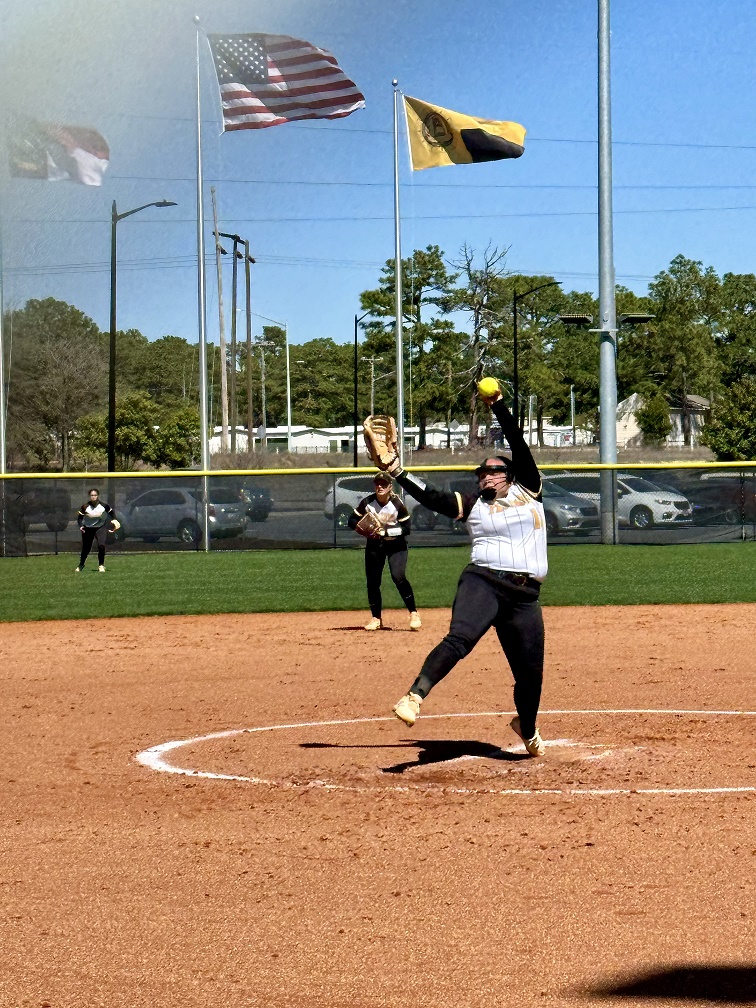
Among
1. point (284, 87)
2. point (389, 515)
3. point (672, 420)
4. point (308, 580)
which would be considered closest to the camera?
point (389, 515)

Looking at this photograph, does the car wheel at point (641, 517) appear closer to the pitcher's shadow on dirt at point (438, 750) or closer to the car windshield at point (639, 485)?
the car windshield at point (639, 485)

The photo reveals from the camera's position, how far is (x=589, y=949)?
4.47 m

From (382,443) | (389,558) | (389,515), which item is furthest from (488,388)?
(389,558)

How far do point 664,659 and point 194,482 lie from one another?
50.5 feet

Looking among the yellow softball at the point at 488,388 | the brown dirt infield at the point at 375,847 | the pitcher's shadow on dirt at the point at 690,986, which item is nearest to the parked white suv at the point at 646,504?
the brown dirt infield at the point at 375,847

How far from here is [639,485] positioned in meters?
26.0

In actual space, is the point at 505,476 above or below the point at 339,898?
above

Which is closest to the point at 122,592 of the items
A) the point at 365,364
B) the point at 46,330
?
the point at 46,330

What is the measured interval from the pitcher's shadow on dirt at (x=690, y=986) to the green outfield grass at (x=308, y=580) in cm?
1434

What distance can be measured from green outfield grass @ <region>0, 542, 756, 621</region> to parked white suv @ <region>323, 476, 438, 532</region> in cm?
65

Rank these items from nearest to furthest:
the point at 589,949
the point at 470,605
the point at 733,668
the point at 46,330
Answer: the point at 589,949 < the point at 470,605 < the point at 733,668 < the point at 46,330

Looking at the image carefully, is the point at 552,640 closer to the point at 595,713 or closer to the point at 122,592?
the point at 595,713

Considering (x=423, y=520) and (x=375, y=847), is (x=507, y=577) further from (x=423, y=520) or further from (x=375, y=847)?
(x=423, y=520)

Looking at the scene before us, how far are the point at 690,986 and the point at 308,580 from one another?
705 inches
